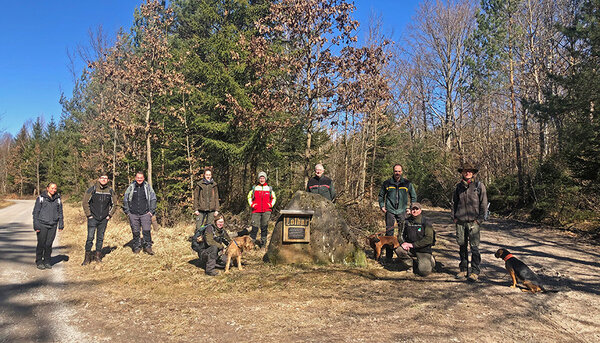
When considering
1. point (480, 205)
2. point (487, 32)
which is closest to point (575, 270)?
point (480, 205)

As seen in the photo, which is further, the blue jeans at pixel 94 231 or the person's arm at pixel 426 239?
the blue jeans at pixel 94 231

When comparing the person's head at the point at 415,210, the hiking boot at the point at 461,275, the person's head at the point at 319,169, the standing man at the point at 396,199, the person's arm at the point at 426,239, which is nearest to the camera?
the hiking boot at the point at 461,275

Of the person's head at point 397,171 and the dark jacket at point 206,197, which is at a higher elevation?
the person's head at point 397,171

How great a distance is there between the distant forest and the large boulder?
3.35 meters

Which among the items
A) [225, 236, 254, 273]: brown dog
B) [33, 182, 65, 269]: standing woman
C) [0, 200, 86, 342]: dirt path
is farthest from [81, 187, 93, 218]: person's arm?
[225, 236, 254, 273]: brown dog

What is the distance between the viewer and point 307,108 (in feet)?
33.9

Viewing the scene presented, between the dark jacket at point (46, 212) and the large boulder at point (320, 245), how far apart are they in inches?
181

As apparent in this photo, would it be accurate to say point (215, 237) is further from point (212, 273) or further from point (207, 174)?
point (207, 174)

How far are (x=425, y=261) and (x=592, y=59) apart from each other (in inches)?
443

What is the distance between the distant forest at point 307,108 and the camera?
9.76m

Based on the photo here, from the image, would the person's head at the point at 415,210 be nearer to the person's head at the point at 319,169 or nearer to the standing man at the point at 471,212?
the standing man at the point at 471,212

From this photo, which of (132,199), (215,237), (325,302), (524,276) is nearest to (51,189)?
(132,199)

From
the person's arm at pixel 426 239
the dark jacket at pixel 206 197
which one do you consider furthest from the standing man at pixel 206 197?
the person's arm at pixel 426 239

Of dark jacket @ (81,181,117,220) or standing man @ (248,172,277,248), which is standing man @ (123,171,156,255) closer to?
dark jacket @ (81,181,117,220)
